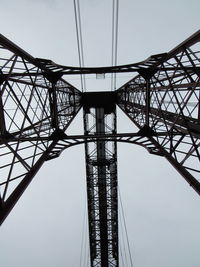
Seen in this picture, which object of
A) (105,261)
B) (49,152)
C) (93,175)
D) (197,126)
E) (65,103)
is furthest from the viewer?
(105,261)

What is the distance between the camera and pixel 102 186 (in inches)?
771

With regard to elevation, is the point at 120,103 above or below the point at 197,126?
above

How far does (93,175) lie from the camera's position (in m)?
19.5

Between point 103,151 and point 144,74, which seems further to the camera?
point 103,151

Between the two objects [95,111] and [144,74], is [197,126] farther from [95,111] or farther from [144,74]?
[95,111]

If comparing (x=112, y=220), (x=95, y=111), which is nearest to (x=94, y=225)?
(x=112, y=220)

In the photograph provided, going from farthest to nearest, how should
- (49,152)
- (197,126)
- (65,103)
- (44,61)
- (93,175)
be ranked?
1. (93,175)
2. (65,103)
3. (44,61)
4. (49,152)
5. (197,126)

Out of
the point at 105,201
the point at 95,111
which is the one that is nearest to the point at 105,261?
the point at 105,201

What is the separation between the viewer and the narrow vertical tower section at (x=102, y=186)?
18469 mm

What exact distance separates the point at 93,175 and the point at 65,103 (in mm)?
6115

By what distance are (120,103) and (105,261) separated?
44.6ft

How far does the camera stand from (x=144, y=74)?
34.3 feet

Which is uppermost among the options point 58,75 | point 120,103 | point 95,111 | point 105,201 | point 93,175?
point 120,103

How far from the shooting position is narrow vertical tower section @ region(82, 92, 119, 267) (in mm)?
18469
